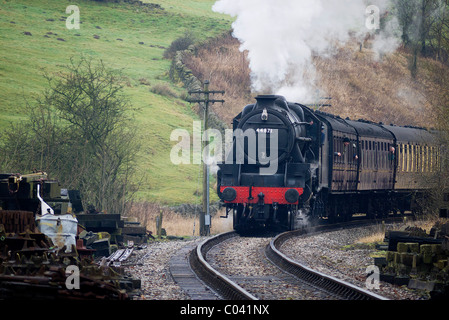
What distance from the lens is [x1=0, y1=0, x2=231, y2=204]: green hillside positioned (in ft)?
134

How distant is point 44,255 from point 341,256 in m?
7.85

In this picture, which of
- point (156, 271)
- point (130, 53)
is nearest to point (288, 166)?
point (156, 271)

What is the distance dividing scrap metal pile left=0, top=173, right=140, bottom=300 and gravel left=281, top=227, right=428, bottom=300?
409 centimetres

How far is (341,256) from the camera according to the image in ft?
51.9

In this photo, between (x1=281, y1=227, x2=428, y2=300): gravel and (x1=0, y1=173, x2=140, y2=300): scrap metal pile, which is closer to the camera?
(x1=0, y1=173, x2=140, y2=300): scrap metal pile

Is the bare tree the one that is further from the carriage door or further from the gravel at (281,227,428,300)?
the carriage door

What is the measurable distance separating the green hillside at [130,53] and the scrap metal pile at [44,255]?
12232 millimetres

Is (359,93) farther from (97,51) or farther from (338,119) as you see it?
→ (338,119)

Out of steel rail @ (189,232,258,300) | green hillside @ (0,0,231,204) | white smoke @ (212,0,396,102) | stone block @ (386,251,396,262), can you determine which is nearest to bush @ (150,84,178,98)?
green hillside @ (0,0,231,204)

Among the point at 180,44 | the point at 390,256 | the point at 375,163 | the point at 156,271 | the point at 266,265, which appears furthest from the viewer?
the point at 180,44

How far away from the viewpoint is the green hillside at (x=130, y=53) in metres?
41.0

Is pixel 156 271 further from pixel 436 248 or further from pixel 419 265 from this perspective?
pixel 436 248

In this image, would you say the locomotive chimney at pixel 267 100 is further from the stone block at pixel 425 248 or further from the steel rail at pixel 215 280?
the stone block at pixel 425 248

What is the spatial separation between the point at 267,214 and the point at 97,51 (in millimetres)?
46520
